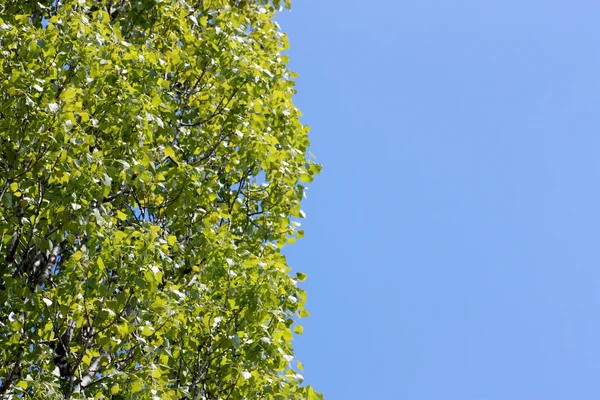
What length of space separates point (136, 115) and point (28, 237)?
1913 millimetres

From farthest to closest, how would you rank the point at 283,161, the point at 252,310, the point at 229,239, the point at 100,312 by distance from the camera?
the point at 283,161 → the point at 229,239 → the point at 252,310 → the point at 100,312

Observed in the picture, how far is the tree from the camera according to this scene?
7617mm

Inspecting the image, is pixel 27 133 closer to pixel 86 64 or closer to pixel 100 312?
pixel 86 64

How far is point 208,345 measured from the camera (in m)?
8.20

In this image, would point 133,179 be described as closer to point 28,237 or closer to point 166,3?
point 28,237

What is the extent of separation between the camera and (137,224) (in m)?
8.73

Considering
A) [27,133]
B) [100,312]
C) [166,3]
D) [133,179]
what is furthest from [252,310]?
[166,3]

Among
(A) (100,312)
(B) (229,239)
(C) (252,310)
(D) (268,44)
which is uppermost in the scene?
(D) (268,44)

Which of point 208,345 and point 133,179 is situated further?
point 133,179

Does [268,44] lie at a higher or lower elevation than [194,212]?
higher

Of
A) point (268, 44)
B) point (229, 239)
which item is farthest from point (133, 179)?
point (268, 44)

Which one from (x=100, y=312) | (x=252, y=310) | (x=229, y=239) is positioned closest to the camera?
(x=100, y=312)

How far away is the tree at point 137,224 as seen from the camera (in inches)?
300

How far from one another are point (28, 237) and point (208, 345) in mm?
2450
